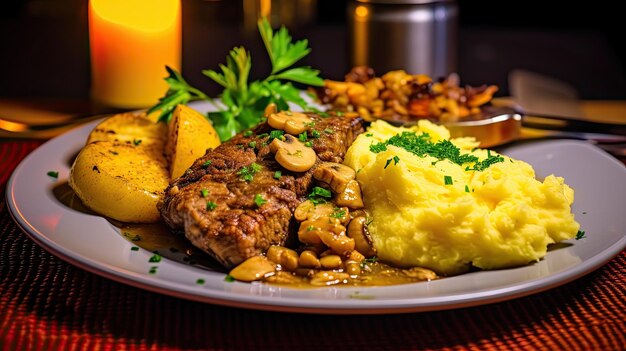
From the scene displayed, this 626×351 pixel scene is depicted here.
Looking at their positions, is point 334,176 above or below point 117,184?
above

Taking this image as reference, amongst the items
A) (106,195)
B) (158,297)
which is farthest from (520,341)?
→ (106,195)

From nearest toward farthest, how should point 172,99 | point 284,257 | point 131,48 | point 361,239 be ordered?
point 284,257
point 361,239
point 172,99
point 131,48

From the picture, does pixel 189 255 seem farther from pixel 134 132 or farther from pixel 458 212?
pixel 134 132

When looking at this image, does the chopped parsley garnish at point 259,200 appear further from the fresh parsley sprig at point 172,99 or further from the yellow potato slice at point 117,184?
the fresh parsley sprig at point 172,99

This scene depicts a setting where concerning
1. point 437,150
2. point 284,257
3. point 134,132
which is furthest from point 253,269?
point 134,132

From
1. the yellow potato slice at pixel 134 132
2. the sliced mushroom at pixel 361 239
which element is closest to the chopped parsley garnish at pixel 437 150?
the sliced mushroom at pixel 361 239

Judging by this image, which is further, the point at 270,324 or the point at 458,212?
the point at 458,212

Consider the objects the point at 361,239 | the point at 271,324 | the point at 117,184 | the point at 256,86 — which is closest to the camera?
the point at 271,324

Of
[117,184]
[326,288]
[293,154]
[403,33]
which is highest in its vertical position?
[403,33]
